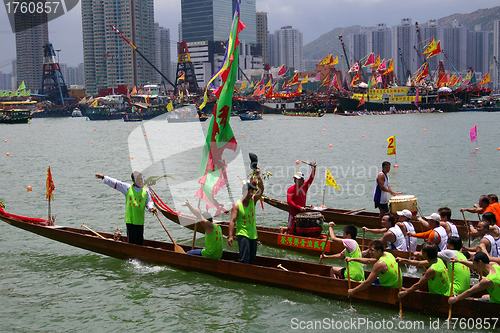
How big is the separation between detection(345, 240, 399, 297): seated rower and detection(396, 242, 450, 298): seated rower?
1.29ft

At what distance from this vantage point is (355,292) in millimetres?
8477

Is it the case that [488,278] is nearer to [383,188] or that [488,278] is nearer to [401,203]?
[401,203]

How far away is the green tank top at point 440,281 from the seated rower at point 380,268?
2.04 ft

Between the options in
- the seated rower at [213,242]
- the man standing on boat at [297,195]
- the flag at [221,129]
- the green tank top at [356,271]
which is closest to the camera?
the green tank top at [356,271]

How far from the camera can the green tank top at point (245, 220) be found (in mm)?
9234

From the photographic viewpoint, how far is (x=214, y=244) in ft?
32.8

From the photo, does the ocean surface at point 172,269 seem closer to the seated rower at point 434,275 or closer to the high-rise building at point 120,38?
the seated rower at point 434,275

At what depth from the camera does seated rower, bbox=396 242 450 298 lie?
7742 mm

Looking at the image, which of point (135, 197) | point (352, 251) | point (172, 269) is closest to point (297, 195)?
point (172, 269)

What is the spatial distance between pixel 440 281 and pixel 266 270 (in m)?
3.39

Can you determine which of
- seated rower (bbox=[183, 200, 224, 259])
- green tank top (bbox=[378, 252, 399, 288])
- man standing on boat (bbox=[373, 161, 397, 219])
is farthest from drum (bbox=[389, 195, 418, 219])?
seated rower (bbox=[183, 200, 224, 259])

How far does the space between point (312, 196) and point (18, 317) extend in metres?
13.1

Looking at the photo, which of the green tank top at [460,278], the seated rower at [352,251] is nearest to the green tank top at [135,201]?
the seated rower at [352,251]

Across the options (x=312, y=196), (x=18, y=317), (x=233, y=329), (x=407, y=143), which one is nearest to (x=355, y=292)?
(x=233, y=329)
